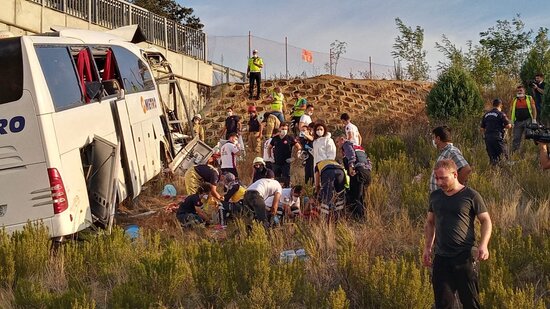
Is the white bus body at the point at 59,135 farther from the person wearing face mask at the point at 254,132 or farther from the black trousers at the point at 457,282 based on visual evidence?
the person wearing face mask at the point at 254,132

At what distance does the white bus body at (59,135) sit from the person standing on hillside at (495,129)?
6.84 meters

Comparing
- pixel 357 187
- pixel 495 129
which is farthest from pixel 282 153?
pixel 495 129

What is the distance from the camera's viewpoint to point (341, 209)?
999 centimetres

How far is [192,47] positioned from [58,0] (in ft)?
25.1

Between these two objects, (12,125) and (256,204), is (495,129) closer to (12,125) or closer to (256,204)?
(256,204)

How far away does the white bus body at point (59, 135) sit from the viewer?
8.02 metres

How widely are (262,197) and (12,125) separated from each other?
3770 millimetres

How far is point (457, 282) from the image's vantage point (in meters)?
5.72

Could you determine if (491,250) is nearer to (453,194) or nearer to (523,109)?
(453,194)

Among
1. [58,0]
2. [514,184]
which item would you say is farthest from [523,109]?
[58,0]

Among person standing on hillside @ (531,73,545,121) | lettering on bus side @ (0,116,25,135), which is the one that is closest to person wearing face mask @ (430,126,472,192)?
lettering on bus side @ (0,116,25,135)

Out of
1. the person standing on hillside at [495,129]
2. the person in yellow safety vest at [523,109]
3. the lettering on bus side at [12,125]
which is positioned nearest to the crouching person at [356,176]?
the person standing on hillside at [495,129]

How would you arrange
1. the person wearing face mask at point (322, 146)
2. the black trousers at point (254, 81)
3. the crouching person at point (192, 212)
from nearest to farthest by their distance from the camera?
the person wearing face mask at point (322, 146) < the crouching person at point (192, 212) < the black trousers at point (254, 81)

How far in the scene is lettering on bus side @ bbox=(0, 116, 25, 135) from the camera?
7992mm
